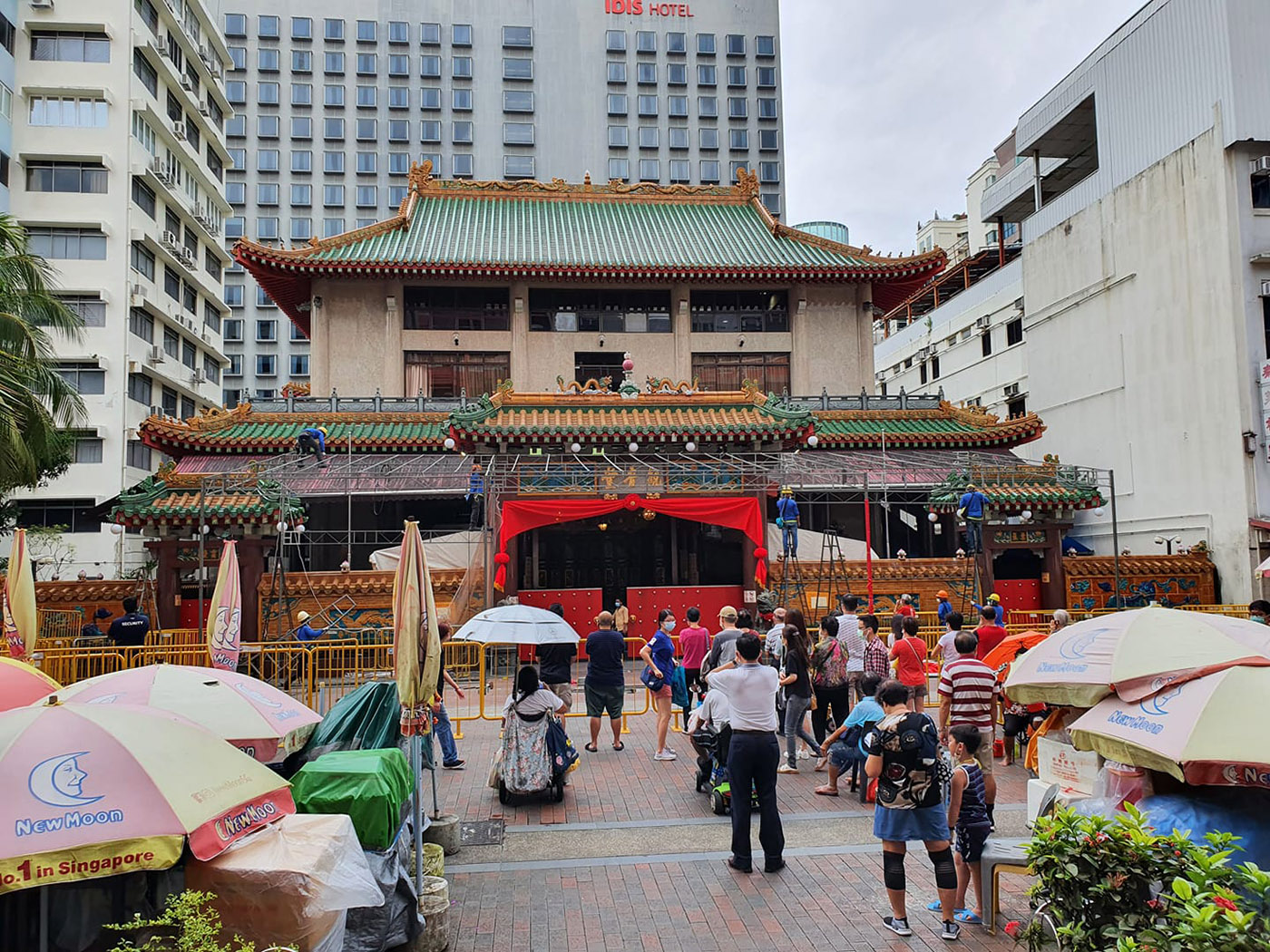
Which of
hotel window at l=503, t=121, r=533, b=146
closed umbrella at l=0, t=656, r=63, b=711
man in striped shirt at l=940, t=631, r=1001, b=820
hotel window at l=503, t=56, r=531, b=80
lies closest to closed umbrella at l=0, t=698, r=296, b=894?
closed umbrella at l=0, t=656, r=63, b=711

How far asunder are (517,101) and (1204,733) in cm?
7021

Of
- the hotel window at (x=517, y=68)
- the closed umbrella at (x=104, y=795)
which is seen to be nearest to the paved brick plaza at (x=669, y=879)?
the closed umbrella at (x=104, y=795)

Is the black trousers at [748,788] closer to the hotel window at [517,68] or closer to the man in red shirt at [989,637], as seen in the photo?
the man in red shirt at [989,637]

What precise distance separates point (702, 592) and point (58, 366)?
27.3m

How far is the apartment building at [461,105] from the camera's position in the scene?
2569 inches

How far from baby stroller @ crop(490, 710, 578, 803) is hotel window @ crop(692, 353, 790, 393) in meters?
21.8

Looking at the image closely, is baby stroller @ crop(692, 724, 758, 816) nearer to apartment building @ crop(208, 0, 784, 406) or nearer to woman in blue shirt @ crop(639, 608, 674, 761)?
woman in blue shirt @ crop(639, 608, 674, 761)

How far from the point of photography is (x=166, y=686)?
6758 mm

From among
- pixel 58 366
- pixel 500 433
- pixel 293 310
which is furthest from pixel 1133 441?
pixel 58 366

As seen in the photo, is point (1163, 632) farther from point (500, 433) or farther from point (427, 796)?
point (500, 433)

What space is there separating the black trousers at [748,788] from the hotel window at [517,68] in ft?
225

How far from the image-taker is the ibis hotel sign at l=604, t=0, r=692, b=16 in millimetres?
68625

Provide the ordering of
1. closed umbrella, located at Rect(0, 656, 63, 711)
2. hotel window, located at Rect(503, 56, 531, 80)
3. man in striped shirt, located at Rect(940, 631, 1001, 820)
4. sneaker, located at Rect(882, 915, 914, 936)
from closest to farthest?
sneaker, located at Rect(882, 915, 914, 936), closed umbrella, located at Rect(0, 656, 63, 711), man in striped shirt, located at Rect(940, 631, 1001, 820), hotel window, located at Rect(503, 56, 531, 80)

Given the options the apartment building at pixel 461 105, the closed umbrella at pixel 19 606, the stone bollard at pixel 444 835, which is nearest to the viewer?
the stone bollard at pixel 444 835
